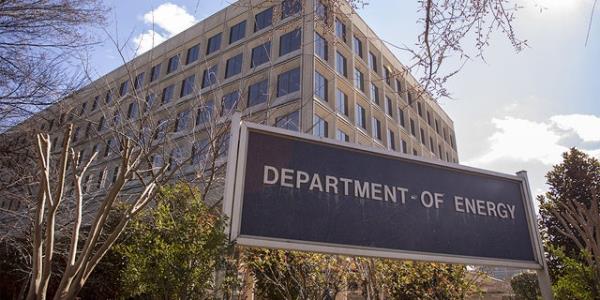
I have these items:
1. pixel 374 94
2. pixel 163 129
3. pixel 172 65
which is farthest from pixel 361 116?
pixel 163 129

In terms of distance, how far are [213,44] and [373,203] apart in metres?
26.5

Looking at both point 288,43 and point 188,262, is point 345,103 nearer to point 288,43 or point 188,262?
point 288,43

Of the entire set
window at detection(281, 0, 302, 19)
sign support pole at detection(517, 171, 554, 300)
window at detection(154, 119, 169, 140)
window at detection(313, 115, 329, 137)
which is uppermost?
window at detection(313, 115, 329, 137)

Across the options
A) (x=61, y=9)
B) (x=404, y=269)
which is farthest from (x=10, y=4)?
(x=404, y=269)

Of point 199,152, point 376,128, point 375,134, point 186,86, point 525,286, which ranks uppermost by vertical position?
point 186,86

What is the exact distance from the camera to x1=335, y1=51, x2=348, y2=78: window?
23675 mm

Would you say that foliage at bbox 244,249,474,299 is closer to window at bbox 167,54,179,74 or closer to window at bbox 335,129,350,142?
window at bbox 335,129,350,142

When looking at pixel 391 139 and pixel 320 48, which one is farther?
pixel 391 139

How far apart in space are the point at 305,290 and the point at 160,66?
23.0 meters

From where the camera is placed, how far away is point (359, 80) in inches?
987

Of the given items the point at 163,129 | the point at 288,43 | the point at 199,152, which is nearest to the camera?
the point at 199,152

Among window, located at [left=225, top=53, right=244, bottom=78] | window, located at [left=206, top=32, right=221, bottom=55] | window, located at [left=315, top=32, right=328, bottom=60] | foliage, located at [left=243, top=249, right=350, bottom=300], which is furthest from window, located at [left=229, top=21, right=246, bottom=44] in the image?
foliage, located at [left=243, top=249, right=350, bottom=300]

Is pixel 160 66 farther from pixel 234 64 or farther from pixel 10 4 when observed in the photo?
pixel 10 4

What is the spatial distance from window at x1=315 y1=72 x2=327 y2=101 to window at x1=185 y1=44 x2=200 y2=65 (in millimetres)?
9929
